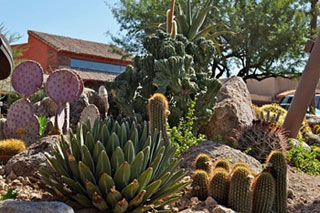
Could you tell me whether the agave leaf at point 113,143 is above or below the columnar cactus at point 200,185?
above

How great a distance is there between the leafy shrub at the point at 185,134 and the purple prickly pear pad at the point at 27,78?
2.43 m

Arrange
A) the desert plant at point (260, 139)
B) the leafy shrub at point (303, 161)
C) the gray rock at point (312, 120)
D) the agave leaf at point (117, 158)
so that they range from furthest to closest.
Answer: the gray rock at point (312, 120), the desert plant at point (260, 139), the leafy shrub at point (303, 161), the agave leaf at point (117, 158)

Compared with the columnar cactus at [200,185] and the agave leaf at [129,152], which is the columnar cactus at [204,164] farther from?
the agave leaf at [129,152]

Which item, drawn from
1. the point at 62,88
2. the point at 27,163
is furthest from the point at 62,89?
the point at 27,163

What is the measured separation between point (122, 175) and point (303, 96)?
6385mm

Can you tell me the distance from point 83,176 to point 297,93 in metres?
6.53

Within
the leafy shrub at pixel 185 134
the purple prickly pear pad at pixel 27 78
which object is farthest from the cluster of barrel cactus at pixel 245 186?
the purple prickly pear pad at pixel 27 78

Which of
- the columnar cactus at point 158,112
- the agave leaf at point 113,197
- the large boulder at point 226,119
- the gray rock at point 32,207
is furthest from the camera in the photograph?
the large boulder at point 226,119

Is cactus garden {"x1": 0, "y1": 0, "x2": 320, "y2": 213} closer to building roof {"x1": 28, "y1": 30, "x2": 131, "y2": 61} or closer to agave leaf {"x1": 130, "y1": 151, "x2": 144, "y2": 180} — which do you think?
agave leaf {"x1": 130, "y1": 151, "x2": 144, "y2": 180}

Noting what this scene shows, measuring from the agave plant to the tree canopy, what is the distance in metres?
19.0

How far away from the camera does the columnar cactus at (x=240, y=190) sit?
4.14 meters

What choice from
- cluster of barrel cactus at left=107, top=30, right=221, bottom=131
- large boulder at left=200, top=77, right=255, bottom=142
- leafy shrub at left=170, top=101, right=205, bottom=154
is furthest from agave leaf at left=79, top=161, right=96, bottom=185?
large boulder at left=200, top=77, right=255, bottom=142

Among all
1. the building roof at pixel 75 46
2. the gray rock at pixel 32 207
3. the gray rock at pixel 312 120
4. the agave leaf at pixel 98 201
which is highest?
the building roof at pixel 75 46

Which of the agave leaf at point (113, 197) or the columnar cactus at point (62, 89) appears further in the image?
the columnar cactus at point (62, 89)
